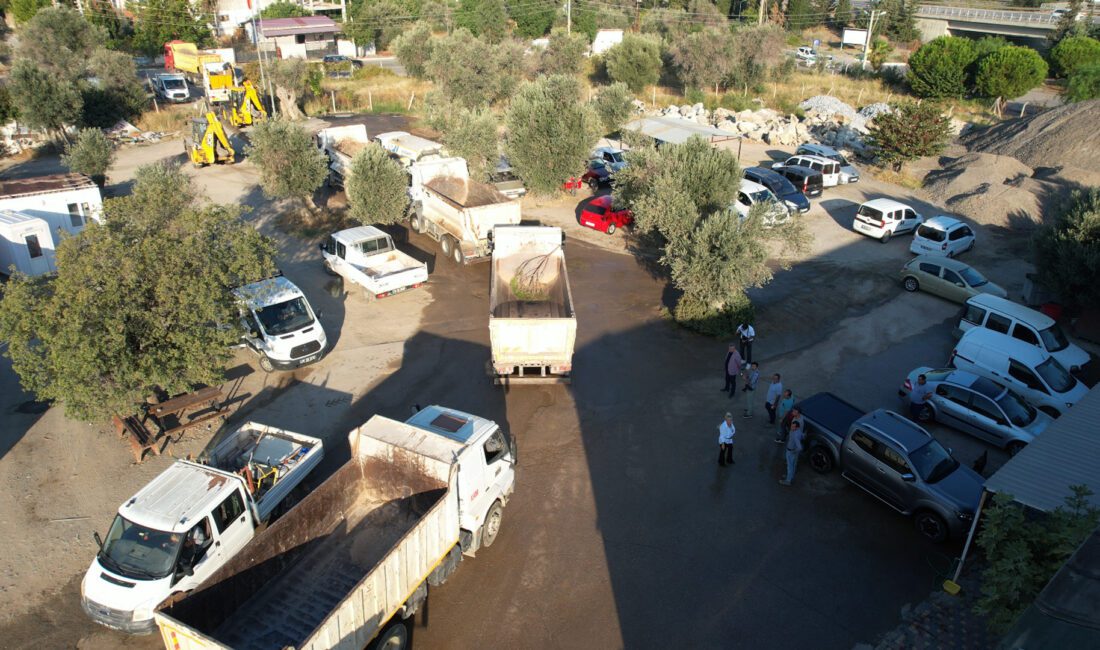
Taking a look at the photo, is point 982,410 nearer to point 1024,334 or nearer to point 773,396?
point 1024,334

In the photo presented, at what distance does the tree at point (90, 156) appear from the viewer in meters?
27.9

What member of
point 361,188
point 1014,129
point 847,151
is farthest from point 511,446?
point 1014,129

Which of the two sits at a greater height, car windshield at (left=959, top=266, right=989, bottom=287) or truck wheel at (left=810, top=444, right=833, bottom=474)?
car windshield at (left=959, top=266, right=989, bottom=287)

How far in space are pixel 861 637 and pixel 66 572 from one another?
12.0m

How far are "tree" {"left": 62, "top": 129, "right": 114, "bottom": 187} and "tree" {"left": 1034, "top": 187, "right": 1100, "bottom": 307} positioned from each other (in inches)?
1360

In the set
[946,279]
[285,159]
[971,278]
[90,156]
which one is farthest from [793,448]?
[90,156]

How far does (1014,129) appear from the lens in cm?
3375

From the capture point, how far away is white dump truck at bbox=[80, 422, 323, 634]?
29.3ft

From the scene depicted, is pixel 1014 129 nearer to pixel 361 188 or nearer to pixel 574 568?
pixel 361 188

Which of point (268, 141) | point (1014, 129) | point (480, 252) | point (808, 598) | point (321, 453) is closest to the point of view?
point (808, 598)

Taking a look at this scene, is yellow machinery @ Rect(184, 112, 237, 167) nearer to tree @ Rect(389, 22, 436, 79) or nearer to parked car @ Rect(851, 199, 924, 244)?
tree @ Rect(389, 22, 436, 79)

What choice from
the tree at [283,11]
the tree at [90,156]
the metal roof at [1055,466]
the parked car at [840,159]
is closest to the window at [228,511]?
the metal roof at [1055,466]

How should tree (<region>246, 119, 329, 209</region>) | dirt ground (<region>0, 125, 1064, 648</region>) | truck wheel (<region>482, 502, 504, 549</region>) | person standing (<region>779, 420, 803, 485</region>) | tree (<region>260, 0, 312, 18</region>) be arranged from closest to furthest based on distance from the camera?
1. dirt ground (<region>0, 125, 1064, 648</region>)
2. truck wheel (<region>482, 502, 504, 549</region>)
3. person standing (<region>779, 420, 803, 485</region>)
4. tree (<region>246, 119, 329, 209</region>)
5. tree (<region>260, 0, 312, 18</region>)

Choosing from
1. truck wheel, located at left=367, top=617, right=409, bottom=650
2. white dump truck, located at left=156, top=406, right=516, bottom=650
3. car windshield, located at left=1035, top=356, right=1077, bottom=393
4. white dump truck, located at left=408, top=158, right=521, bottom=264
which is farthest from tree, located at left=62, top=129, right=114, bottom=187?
car windshield, located at left=1035, top=356, right=1077, bottom=393
